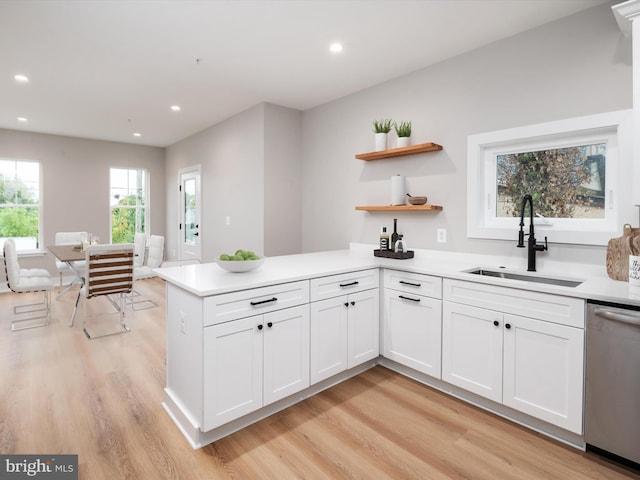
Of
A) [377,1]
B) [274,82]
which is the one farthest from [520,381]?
[274,82]

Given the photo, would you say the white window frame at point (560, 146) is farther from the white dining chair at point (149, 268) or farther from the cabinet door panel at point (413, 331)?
the white dining chair at point (149, 268)

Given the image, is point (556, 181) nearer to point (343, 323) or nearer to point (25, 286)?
point (343, 323)

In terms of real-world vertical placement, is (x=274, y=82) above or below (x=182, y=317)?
above

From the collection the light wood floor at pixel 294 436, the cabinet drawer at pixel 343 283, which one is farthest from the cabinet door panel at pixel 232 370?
the cabinet drawer at pixel 343 283

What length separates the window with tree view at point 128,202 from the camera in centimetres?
682

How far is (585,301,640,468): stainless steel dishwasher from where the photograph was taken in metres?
1.68

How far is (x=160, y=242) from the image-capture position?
4926 mm

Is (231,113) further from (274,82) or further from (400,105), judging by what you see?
(400,105)

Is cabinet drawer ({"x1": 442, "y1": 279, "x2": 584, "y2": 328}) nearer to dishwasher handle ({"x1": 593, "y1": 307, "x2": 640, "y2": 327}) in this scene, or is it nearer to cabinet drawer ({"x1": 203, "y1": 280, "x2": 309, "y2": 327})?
dishwasher handle ({"x1": 593, "y1": 307, "x2": 640, "y2": 327})

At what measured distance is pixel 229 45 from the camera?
9.30 ft

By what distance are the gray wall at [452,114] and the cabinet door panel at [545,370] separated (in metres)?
0.71

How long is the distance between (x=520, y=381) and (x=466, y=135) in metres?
1.85

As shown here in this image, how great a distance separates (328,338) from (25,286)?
11.5ft

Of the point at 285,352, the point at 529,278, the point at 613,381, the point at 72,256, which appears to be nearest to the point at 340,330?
the point at 285,352
